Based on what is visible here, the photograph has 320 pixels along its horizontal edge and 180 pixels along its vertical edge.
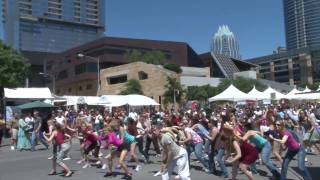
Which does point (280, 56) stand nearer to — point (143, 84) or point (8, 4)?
point (143, 84)

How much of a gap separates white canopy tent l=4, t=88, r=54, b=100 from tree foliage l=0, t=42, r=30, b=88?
21711mm

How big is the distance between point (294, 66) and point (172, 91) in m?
87.8

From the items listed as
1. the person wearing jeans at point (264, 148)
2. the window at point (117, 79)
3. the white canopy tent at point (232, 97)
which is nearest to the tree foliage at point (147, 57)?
the window at point (117, 79)

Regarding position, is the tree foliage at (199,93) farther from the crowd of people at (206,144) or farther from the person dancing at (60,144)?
the person dancing at (60,144)

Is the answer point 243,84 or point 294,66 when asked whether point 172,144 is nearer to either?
point 243,84

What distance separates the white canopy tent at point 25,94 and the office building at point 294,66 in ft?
337

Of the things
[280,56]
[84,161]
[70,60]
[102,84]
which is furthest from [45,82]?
[84,161]

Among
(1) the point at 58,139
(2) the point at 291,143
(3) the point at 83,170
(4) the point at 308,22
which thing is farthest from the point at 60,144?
(4) the point at 308,22

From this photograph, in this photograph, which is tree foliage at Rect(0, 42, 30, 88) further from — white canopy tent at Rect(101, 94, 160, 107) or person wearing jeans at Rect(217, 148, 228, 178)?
person wearing jeans at Rect(217, 148, 228, 178)

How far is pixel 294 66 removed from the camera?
14775cm

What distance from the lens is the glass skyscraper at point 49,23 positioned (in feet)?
549

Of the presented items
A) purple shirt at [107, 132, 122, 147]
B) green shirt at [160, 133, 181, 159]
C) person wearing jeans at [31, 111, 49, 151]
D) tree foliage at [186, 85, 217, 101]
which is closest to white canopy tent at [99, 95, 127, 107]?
person wearing jeans at [31, 111, 49, 151]

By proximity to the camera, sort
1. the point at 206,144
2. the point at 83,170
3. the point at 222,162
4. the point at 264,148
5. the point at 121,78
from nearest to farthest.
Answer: the point at 264,148
the point at 222,162
the point at 206,144
the point at 83,170
the point at 121,78

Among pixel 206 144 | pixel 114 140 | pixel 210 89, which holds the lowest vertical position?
pixel 206 144
